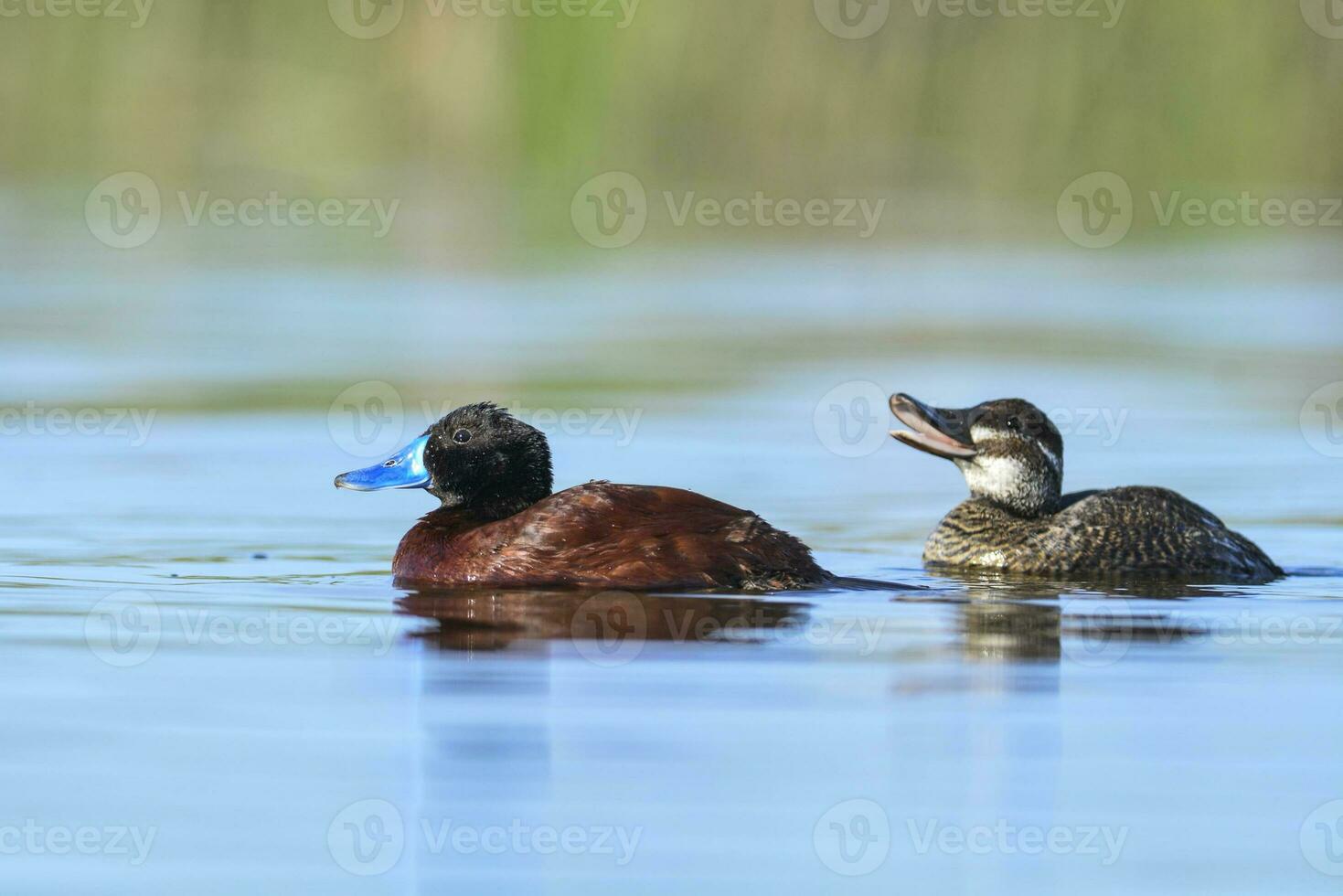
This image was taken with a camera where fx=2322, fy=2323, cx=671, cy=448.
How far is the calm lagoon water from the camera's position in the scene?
4879 mm

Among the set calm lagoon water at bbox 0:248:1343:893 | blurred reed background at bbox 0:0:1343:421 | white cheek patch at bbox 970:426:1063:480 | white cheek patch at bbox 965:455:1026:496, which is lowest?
calm lagoon water at bbox 0:248:1343:893

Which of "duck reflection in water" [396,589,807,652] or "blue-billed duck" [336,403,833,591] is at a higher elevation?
"blue-billed duck" [336,403,833,591]

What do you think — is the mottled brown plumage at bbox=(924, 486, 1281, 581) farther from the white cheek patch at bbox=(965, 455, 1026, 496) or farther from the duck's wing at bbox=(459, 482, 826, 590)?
the duck's wing at bbox=(459, 482, 826, 590)

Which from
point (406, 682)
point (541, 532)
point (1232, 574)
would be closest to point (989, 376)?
point (1232, 574)

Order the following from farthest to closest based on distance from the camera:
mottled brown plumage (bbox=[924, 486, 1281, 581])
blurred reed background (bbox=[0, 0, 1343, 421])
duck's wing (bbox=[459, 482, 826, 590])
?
blurred reed background (bbox=[0, 0, 1343, 421]) < mottled brown plumage (bbox=[924, 486, 1281, 581]) < duck's wing (bbox=[459, 482, 826, 590])

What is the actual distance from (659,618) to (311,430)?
5.41 meters

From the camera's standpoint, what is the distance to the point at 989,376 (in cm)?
1420

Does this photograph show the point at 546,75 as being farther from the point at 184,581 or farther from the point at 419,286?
the point at 184,581

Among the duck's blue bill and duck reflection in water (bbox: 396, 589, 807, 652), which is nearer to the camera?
duck reflection in water (bbox: 396, 589, 807, 652)

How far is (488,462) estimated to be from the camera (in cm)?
843

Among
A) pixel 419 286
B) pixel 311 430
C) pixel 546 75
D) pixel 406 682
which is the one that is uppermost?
pixel 546 75

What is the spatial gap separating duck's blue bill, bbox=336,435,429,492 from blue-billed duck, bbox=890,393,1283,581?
2024mm

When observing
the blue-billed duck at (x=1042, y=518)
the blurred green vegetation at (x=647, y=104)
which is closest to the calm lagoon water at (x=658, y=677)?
the blue-billed duck at (x=1042, y=518)

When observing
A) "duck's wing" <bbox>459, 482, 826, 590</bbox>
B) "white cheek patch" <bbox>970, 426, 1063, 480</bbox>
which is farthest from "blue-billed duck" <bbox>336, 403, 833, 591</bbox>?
"white cheek patch" <bbox>970, 426, 1063, 480</bbox>
